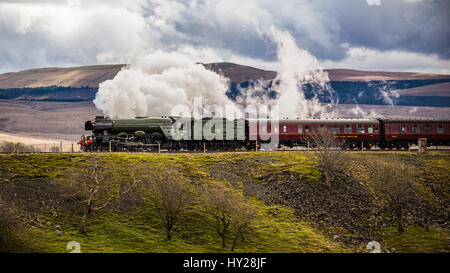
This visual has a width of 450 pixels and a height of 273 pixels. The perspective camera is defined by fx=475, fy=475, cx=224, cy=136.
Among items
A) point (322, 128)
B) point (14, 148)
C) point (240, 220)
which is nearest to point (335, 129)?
point (322, 128)

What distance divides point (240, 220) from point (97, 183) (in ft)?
33.1

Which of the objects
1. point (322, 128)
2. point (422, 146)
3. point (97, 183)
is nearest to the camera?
point (97, 183)

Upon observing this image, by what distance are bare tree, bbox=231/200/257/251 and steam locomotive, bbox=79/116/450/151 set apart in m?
17.9

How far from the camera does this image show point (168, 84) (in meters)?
67.1

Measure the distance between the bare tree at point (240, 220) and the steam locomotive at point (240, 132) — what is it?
58.7 feet

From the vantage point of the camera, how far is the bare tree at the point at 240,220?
30.5 metres

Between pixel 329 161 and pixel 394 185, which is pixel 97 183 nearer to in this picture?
pixel 329 161

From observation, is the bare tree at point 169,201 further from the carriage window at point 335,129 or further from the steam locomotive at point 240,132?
the carriage window at point 335,129

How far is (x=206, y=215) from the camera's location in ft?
114

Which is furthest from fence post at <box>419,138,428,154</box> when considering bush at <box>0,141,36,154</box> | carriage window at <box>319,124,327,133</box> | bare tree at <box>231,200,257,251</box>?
bush at <box>0,141,36,154</box>

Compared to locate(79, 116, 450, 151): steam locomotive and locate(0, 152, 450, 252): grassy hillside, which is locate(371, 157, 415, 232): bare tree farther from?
locate(79, 116, 450, 151): steam locomotive

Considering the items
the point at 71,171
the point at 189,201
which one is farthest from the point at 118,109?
the point at 189,201
